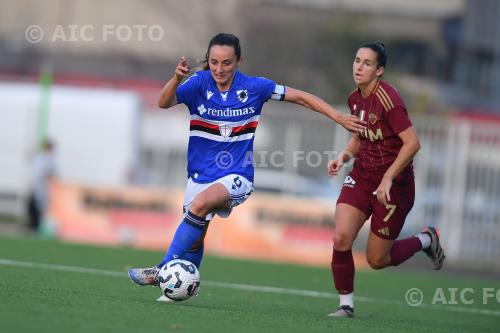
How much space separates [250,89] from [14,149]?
52.5ft

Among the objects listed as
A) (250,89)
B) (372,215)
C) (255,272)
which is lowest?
(255,272)

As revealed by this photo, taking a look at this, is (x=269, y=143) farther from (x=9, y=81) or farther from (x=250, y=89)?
(x=250, y=89)

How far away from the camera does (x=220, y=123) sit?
391 inches

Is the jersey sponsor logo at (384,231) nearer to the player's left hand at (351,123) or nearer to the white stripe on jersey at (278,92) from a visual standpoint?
the player's left hand at (351,123)

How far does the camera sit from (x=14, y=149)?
25172 millimetres

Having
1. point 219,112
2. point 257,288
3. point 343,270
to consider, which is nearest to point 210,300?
point 343,270

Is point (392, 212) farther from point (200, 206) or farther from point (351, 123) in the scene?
point (200, 206)

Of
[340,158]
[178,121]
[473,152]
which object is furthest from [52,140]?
[340,158]

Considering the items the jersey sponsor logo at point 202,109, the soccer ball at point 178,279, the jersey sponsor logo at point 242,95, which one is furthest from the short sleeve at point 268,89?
the soccer ball at point 178,279

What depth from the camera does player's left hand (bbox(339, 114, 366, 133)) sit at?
384 inches

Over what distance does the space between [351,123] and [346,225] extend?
0.94m

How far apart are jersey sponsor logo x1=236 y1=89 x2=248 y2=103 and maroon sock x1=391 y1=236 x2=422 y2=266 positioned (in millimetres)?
2061

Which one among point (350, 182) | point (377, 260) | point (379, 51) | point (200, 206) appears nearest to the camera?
point (200, 206)

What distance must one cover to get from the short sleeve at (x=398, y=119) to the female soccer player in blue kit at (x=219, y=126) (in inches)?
11.1
